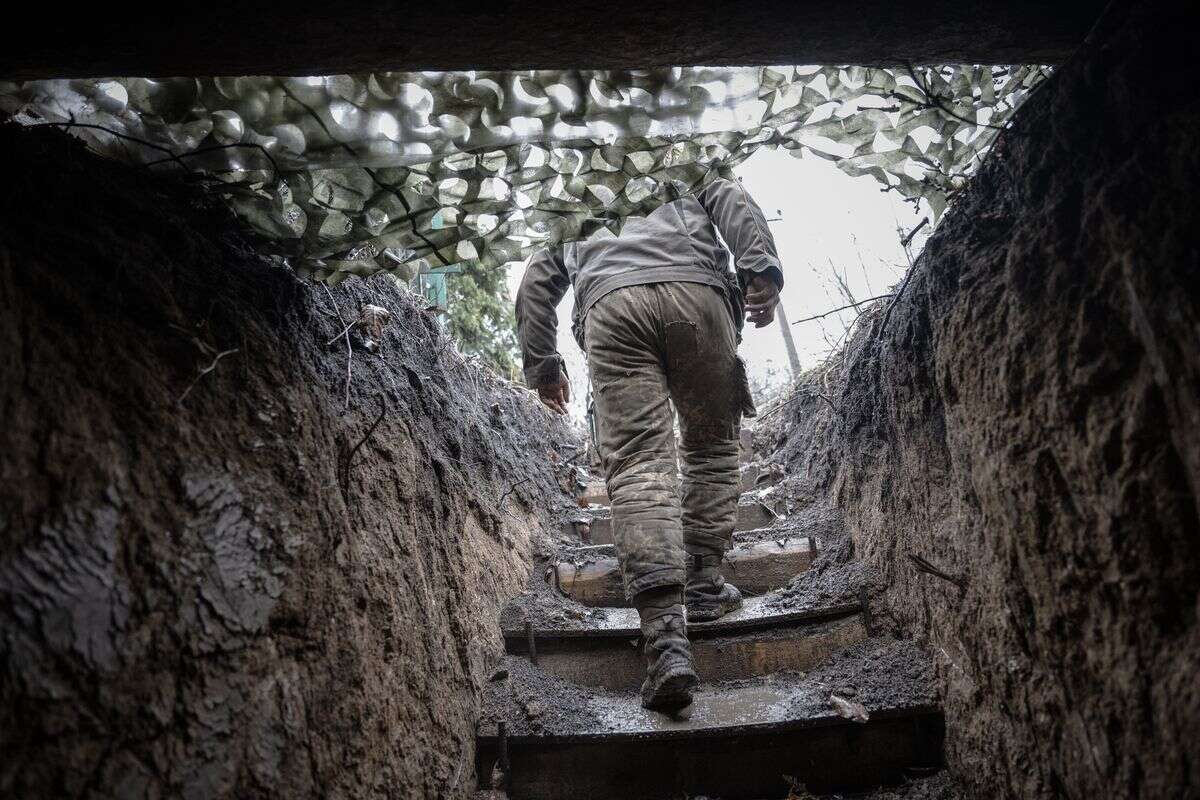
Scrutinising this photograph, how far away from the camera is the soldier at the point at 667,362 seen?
2273 millimetres

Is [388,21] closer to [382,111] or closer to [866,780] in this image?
[382,111]

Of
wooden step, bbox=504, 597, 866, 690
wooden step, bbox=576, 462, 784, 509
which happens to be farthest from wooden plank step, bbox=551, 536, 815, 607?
wooden step, bbox=576, 462, 784, 509

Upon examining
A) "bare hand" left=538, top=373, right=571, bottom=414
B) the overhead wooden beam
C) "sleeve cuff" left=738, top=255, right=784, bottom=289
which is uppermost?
"sleeve cuff" left=738, top=255, right=784, bottom=289

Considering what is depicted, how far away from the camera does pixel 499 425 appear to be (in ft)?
11.4

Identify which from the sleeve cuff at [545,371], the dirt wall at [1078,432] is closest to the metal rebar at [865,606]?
the dirt wall at [1078,432]

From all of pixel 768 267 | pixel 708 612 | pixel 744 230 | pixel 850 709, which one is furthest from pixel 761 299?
pixel 850 709

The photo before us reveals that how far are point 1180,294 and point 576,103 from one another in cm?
102

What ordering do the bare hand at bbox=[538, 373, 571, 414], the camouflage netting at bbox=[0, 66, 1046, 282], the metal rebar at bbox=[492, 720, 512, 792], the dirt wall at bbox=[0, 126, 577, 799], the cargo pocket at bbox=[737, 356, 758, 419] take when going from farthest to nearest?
the bare hand at bbox=[538, 373, 571, 414]
the cargo pocket at bbox=[737, 356, 758, 419]
the metal rebar at bbox=[492, 720, 512, 792]
the camouflage netting at bbox=[0, 66, 1046, 282]
the dirt wall at bbox=[0, 126, 577, 799]

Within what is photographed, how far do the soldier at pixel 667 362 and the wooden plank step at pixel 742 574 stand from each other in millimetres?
178

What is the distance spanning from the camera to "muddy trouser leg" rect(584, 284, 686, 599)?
2.21 m

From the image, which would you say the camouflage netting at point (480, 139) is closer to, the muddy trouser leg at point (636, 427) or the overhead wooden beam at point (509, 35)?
the overhead wooden beam at point (509, 35)

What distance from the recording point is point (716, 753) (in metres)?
1.80

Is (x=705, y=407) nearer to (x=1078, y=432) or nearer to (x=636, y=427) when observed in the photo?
(x=636, y=427)

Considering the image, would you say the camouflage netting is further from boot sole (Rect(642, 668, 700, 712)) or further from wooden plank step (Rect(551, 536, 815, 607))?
wooden plank step (Rect(551, 536, 815, 607))
